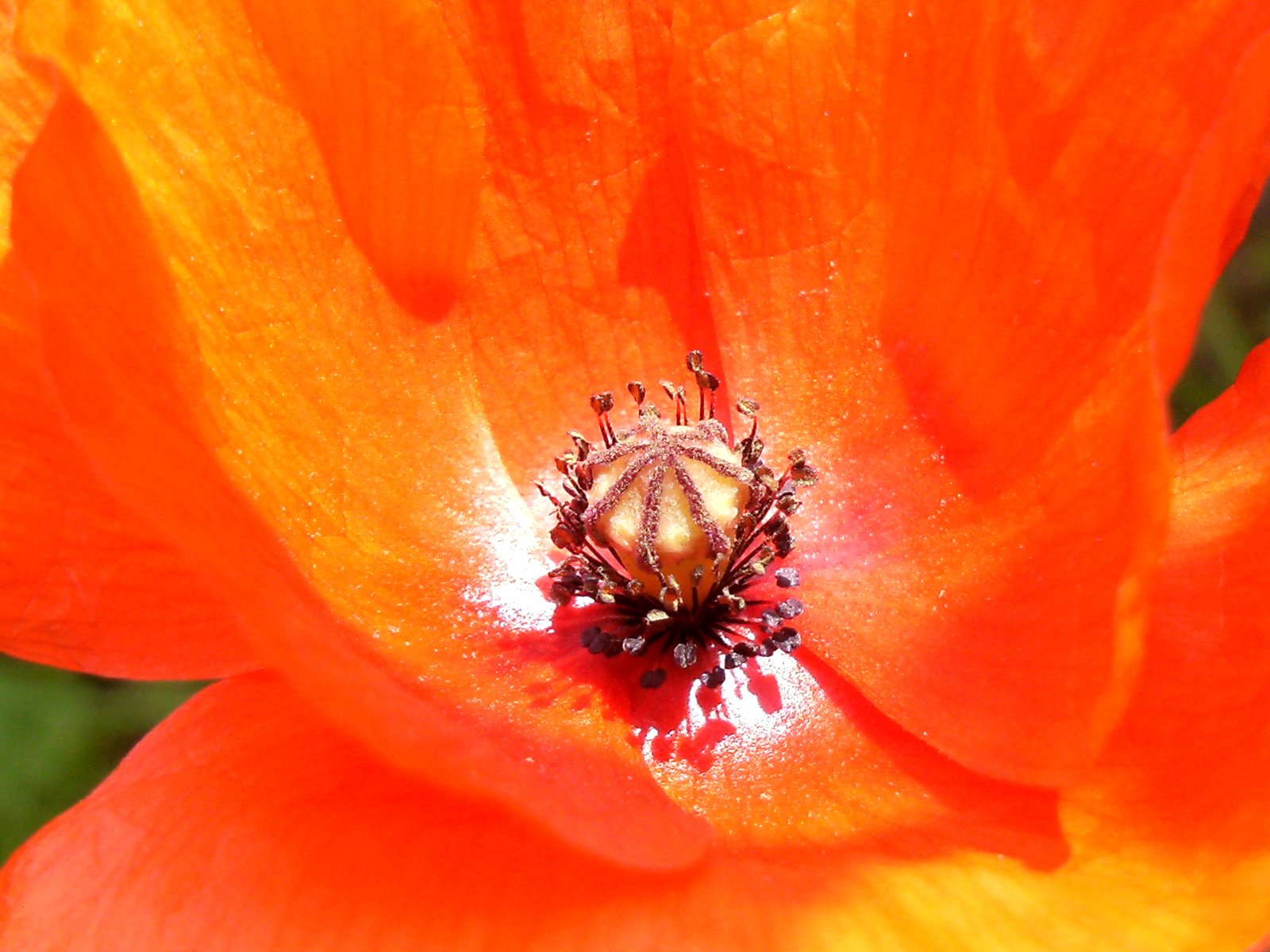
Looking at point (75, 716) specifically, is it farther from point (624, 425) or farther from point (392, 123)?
point (392, 123)

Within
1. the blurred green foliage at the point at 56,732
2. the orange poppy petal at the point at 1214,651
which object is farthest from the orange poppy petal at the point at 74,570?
the blurred green foliage at the point at 56,732

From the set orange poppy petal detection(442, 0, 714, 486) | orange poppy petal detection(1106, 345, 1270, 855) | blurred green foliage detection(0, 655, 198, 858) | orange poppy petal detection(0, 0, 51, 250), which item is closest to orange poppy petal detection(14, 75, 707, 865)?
orange poppy petal detection(442, 0, 714, 486)

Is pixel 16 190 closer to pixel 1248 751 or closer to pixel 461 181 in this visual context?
pixel 461 181

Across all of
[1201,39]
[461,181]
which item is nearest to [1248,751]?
[1201,39]

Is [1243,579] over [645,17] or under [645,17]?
under

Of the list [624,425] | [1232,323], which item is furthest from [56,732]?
[1232,323]

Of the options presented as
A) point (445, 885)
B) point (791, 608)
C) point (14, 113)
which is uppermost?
point (14, 113)

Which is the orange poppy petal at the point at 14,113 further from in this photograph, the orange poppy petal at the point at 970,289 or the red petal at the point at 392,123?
the orange poppy petal at the point at 970,289
